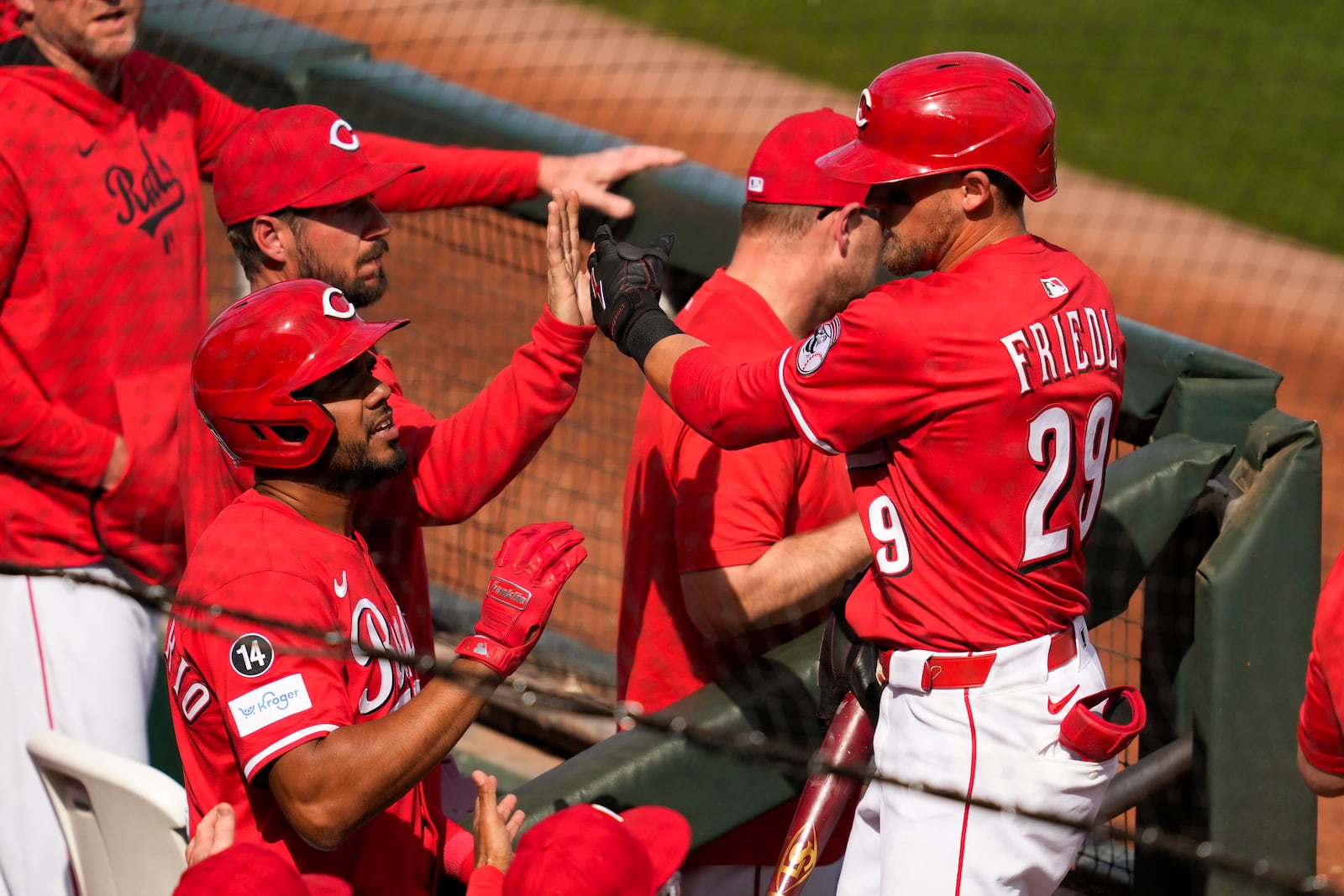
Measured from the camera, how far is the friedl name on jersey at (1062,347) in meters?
1.93

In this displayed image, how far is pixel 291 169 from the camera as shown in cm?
257

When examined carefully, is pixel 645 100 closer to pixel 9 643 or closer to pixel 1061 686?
pixel 9 643

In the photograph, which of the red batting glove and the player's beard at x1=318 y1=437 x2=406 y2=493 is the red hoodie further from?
the red batting glove

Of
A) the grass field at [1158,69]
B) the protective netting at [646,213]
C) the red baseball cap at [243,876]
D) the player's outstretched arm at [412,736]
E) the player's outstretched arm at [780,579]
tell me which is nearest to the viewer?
the red baseball cap at [243,876]

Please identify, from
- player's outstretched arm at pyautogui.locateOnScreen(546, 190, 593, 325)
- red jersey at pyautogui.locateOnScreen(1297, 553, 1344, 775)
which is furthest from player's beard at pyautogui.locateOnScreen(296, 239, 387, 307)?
red jersey at pyautogui.locateOnScreen(1297, 553, 1344, 775)

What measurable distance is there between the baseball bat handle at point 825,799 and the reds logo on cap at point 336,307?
94 centimetres

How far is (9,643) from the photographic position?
2.85m

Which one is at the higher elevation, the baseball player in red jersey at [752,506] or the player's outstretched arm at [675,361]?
the player's outstretched arm at [675,361]

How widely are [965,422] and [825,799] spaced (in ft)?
2.09

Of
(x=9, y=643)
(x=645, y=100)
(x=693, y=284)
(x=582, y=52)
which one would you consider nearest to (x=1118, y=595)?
(x=693, y=284)

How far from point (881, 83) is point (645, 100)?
758 cm

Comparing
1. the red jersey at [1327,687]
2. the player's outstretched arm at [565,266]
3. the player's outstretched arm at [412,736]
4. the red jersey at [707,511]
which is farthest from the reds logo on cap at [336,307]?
the red jersey at [1327,687]

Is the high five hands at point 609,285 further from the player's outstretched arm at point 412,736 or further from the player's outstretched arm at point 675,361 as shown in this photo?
the player's outstretched arm at point 412,736

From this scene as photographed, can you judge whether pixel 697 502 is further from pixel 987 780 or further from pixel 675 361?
pixel 987 780
